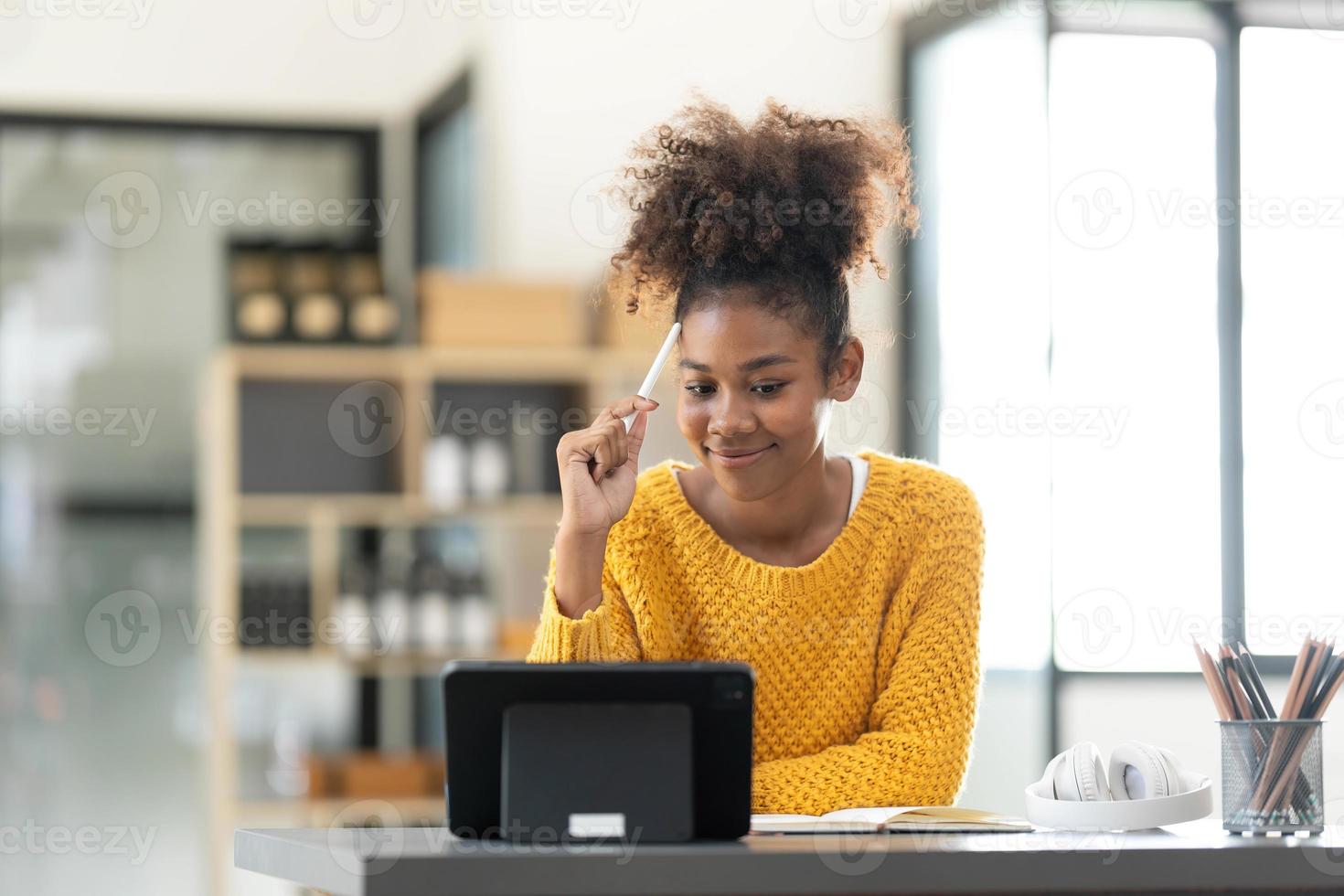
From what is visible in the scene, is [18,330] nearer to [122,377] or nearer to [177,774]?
[122,377]

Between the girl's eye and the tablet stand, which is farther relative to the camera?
the girl's eye

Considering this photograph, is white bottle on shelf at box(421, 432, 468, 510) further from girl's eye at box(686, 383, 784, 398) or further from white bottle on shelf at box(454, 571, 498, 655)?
girl's eye at box(686, 383, 784, 398)

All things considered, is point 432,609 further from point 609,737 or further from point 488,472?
point 609,737

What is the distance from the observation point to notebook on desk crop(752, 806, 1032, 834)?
1.50 meters

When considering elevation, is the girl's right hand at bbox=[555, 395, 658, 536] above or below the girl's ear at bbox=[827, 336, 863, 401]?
below

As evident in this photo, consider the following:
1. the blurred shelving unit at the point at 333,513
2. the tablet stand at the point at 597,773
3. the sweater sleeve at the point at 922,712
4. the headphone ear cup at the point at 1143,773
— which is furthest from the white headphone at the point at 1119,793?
the blurred shelving unit at the point at 333,513

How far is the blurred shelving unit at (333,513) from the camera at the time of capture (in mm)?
4551

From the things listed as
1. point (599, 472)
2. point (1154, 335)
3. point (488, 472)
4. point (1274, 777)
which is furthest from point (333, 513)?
point (1274, 777)

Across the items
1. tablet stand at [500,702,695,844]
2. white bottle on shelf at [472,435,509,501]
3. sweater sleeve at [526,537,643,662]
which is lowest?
tablet stand at [500,702,695,844]

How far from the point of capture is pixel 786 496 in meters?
2.17

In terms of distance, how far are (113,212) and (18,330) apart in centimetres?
47

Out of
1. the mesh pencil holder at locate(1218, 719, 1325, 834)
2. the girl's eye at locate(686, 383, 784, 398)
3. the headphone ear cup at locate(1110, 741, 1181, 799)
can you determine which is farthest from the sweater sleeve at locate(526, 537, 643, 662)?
the mesh pencil holder at locate(1218, 719, 1325, 834)

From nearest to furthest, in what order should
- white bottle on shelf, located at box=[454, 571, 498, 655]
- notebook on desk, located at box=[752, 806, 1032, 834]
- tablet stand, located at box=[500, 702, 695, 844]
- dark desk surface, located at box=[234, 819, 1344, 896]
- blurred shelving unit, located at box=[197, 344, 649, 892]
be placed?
dark desk surface, located at box=[234, 819, 1344, 896]
tablet stand, located at box=[500, 702, 695, 844]
notebook on desk, located at box=[752, 806, 1032, 834]
blurred shelving unit, located at box=[197, 344, 649, 892]
white bottle on shelf, located at box=[454, 571, 498, 655]

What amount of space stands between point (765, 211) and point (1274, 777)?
91cm
